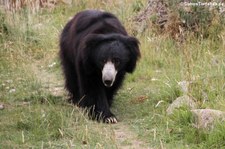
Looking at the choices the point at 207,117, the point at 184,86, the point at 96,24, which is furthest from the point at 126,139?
the point at 96,24

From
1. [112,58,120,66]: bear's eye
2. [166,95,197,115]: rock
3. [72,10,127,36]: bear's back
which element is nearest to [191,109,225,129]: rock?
[166,95,197,115]: rock

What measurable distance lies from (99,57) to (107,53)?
0.28 ft

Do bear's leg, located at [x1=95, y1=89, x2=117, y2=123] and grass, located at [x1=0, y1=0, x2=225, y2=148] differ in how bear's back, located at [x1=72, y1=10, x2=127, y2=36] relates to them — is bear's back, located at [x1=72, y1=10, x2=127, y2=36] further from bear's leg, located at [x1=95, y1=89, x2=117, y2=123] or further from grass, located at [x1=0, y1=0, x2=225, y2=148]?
grass, located at [x1=0, y1=0, x2=225, y2=148]

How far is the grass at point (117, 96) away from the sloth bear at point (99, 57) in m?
0.19

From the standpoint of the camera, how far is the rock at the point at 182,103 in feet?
14.6

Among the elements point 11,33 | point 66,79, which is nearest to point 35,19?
point 11,33

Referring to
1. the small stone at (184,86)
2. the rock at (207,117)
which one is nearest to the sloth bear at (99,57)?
the small stone at (184,86)

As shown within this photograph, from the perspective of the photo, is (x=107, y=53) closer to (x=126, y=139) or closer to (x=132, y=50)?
(x=132, y=50)

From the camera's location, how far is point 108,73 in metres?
4.66

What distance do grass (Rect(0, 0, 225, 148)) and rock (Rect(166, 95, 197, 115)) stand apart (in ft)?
0.24

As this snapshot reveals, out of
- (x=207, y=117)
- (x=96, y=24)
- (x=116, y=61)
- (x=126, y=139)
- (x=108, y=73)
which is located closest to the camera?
(x=207, y=117)

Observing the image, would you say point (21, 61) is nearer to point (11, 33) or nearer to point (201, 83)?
point (11, 33)

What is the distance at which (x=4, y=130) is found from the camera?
4406 millimetres

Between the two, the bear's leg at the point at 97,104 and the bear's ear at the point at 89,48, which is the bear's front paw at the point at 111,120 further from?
the bear's ear at the point at 89,48
